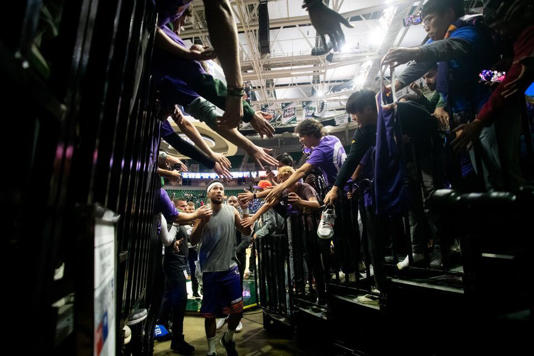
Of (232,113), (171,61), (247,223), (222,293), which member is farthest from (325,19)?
(222,293)

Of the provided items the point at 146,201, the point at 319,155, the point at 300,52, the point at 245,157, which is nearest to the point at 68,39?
the point at 146,201

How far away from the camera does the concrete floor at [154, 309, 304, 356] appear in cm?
Answer: 410

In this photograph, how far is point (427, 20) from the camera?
105 inches

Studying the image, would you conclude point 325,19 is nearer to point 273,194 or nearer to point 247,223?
point 273,194

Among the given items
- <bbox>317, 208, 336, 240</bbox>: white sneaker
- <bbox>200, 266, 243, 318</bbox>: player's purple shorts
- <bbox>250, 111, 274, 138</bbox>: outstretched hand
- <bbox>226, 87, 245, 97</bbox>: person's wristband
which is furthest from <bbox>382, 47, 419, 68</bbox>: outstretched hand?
<bbox>200, 266, 243, 318</bbox>: player's purple shorts

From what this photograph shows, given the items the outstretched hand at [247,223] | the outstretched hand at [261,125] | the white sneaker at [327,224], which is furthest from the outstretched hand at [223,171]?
the outstretched hand at [247,223]

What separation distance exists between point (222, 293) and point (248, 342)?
105cm

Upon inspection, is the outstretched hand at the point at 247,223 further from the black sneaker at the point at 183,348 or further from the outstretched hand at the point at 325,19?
the outstretched hand at the point at 325,19

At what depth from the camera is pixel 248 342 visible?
460 cm

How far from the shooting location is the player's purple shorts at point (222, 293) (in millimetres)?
4230

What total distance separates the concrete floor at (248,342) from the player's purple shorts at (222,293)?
0.67 m

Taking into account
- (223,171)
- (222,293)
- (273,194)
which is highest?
(223,171)

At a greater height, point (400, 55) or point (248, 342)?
point (400, 55)

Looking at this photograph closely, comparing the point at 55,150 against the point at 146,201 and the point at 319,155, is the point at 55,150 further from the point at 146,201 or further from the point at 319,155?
the point at 319,155
